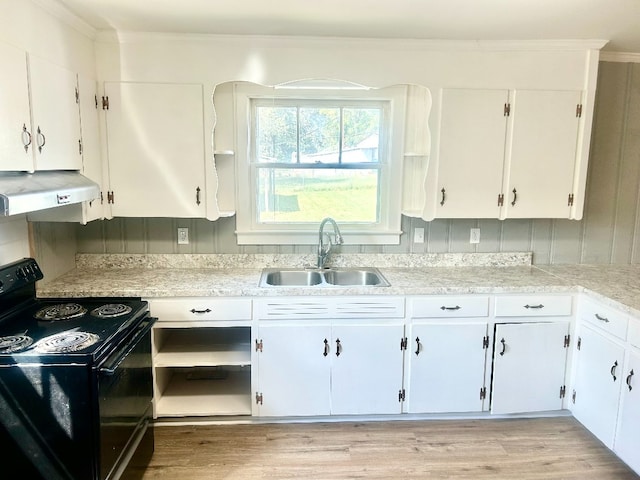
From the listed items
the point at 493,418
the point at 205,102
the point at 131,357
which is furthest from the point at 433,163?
the point at 131,357

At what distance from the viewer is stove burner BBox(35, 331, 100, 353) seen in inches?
70.2

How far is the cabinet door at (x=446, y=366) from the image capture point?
8.91 feet

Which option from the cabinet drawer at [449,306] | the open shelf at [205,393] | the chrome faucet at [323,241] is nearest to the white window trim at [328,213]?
the chrome faucet at [323,241]

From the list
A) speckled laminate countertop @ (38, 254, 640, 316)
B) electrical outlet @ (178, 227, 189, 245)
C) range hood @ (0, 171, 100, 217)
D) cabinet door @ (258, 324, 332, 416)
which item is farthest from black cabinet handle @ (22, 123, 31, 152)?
cabinet door @ (258, 324, 332, 416)

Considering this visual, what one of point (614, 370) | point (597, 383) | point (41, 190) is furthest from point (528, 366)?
point (41, 190)

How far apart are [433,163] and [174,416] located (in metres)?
2.14

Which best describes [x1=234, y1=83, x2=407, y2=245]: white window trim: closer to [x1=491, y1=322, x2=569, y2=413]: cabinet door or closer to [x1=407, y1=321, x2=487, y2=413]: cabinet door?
[x1=407, y1=321, x2=487, y2=413]: cabinet door

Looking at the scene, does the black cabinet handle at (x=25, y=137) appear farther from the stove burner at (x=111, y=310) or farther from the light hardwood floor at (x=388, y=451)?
the light hardwood floor at (x=388, y=451)

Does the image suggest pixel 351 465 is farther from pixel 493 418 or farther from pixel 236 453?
pixel 493 418

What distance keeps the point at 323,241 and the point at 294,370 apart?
0.88m

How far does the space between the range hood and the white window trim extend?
3.14 ft

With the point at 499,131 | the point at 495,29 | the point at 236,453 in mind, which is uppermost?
the point at 495,29

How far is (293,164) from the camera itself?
310 cm

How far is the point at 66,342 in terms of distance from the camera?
1.85 meters
